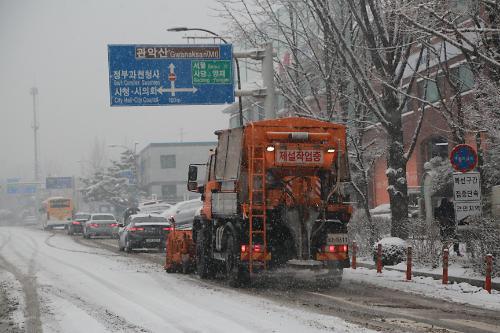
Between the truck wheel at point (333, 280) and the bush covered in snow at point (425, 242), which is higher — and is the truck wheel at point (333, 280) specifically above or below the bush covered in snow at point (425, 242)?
below

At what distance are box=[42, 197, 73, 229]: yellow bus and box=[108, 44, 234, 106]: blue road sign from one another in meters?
52.5

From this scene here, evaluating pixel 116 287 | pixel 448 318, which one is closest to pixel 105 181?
pixel 116 287

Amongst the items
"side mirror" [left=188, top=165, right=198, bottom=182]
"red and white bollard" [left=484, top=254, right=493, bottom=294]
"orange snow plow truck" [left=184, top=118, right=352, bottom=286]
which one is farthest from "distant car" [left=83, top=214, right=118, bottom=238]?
"red and white bollard" [left=484, top=254, right=493, bottom=294]

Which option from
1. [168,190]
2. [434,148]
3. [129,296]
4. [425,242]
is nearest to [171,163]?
[168,190]

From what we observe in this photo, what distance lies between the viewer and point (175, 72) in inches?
987

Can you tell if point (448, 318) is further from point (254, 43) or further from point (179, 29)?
point (179, 29)

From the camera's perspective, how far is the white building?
322 feet

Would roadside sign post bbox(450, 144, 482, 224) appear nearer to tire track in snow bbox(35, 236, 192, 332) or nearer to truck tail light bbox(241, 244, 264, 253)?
truck tail light bbox(241, 244, 264, 253)

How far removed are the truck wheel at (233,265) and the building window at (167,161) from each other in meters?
83.2

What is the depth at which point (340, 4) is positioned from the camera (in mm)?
24609

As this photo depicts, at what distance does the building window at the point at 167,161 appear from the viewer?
3873 inches

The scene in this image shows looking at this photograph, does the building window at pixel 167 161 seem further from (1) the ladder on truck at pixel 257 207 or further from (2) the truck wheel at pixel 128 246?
(1) the ladder on truck at pixel 257 207

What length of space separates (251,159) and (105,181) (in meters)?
76.9

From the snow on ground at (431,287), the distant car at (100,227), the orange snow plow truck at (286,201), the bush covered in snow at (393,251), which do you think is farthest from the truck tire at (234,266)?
the distant car at (100,227)
